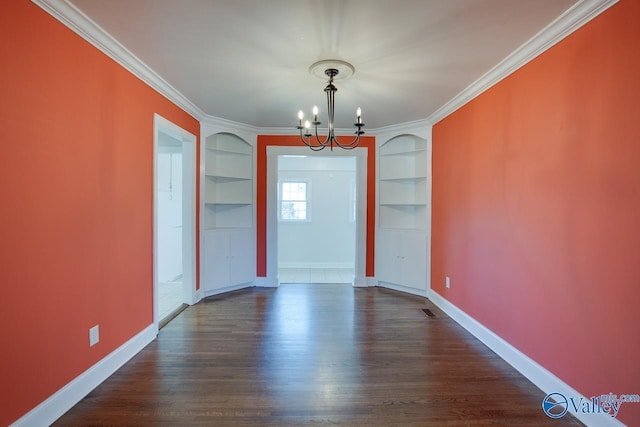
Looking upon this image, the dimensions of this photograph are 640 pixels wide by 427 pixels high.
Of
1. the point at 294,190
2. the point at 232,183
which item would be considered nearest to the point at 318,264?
the point at 294,190

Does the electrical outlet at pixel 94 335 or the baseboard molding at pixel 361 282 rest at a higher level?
the electrical outlet at pixel 94 335

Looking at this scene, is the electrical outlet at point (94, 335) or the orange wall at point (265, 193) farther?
the orange wall at point (265, 193)

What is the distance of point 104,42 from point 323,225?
5.13 metres

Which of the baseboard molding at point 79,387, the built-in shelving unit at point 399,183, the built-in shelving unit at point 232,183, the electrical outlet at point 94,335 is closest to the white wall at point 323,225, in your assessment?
the built-in shelving unit at point 399,183

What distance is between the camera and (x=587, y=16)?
5.85ft

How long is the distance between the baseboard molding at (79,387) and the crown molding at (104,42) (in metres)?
2.24

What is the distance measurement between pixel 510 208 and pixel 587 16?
1327 millimetres

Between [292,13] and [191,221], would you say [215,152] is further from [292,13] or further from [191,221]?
[292,13]

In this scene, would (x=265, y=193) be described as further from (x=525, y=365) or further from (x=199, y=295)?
(x=525, y=365)

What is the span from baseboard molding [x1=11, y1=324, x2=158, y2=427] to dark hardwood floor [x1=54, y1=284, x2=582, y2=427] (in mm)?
57

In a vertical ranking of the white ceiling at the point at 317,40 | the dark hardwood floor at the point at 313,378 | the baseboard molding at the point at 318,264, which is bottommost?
the dark hardwood floor at the point at 313,378

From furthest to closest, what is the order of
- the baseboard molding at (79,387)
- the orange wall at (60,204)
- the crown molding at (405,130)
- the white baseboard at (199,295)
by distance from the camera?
the crown molding at (405,130), the white baseboard at (199,295), the baseboard molding at (79,387), the orange wall at (60,204)

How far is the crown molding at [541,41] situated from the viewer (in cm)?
175

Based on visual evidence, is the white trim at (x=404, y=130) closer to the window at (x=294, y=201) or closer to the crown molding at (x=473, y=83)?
the crown molding at (x=473, y=83)
